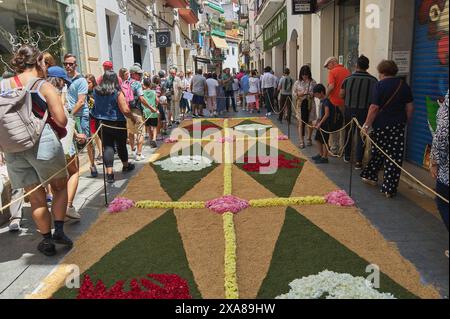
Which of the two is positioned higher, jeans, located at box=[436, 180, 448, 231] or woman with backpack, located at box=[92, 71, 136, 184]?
woman with backpack, located at box=[92, 71, 136, 184]

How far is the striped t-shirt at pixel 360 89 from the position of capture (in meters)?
6.96

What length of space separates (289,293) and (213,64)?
57.4 metres

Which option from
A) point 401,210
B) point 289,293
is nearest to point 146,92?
point 401,210

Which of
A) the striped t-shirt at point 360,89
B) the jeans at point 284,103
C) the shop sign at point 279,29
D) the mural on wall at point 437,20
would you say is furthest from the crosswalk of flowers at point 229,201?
the shop sign at point 279,29

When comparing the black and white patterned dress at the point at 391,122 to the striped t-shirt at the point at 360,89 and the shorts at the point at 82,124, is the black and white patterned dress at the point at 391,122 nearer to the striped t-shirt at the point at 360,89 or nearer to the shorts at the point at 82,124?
the striped t-shirt at the point at 360,89

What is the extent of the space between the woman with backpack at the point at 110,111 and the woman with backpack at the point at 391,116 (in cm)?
399

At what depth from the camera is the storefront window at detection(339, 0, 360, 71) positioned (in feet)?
35.1

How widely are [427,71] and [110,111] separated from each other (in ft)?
17.2

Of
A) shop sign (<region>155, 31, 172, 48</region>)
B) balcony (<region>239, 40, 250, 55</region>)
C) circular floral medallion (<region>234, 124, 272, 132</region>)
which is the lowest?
circular floral medallion (<region>234, 124, 272, 132</region>)

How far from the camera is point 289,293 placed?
3.44m

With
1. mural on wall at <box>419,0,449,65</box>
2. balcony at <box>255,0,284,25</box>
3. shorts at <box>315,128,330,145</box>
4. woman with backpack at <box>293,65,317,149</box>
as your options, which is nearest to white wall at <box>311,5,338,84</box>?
woman with backpack at <box>293,65,317,149</box>

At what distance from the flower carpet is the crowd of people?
67 centimetres

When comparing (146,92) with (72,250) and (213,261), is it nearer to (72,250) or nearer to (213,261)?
(72,250)

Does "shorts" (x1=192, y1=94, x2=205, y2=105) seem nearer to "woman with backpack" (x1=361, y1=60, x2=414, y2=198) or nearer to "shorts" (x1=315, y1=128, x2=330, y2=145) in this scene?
"shorts" (x1=315, y1=128, x2=330, y2=145)
